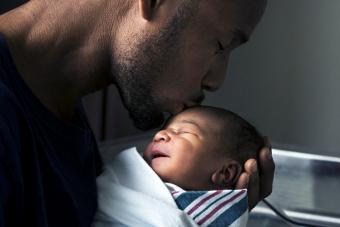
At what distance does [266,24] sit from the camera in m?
1.98

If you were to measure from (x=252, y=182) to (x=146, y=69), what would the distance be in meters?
0.24

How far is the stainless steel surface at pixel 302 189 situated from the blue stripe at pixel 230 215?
409 mm

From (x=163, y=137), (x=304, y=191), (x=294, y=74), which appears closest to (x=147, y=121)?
(x=163, y=137)

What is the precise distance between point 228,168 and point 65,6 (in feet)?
1.12

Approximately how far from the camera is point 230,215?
942mm

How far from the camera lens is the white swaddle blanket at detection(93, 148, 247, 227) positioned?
0.89m

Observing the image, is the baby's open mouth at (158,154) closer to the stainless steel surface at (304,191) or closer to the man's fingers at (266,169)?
the man's fingers at (266,169)

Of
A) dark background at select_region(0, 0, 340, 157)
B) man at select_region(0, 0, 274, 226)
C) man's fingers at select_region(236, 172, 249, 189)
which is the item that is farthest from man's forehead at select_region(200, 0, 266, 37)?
dark background at select_region(0, 0, 340, 157)

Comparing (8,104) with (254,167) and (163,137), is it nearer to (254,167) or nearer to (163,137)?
(163,137)

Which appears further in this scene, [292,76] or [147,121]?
[292,76]

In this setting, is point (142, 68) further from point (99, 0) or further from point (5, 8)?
point (5, 8)

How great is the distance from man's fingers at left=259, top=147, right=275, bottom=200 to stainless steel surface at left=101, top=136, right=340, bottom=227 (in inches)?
12.5

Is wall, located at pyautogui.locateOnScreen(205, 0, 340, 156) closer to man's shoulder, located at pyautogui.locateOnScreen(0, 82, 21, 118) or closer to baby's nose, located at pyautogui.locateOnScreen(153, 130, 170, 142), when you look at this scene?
baby's nose, located at pyautogui.locateOnScreen(153, 130, 170, 142)

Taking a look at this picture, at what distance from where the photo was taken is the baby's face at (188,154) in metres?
0.94
